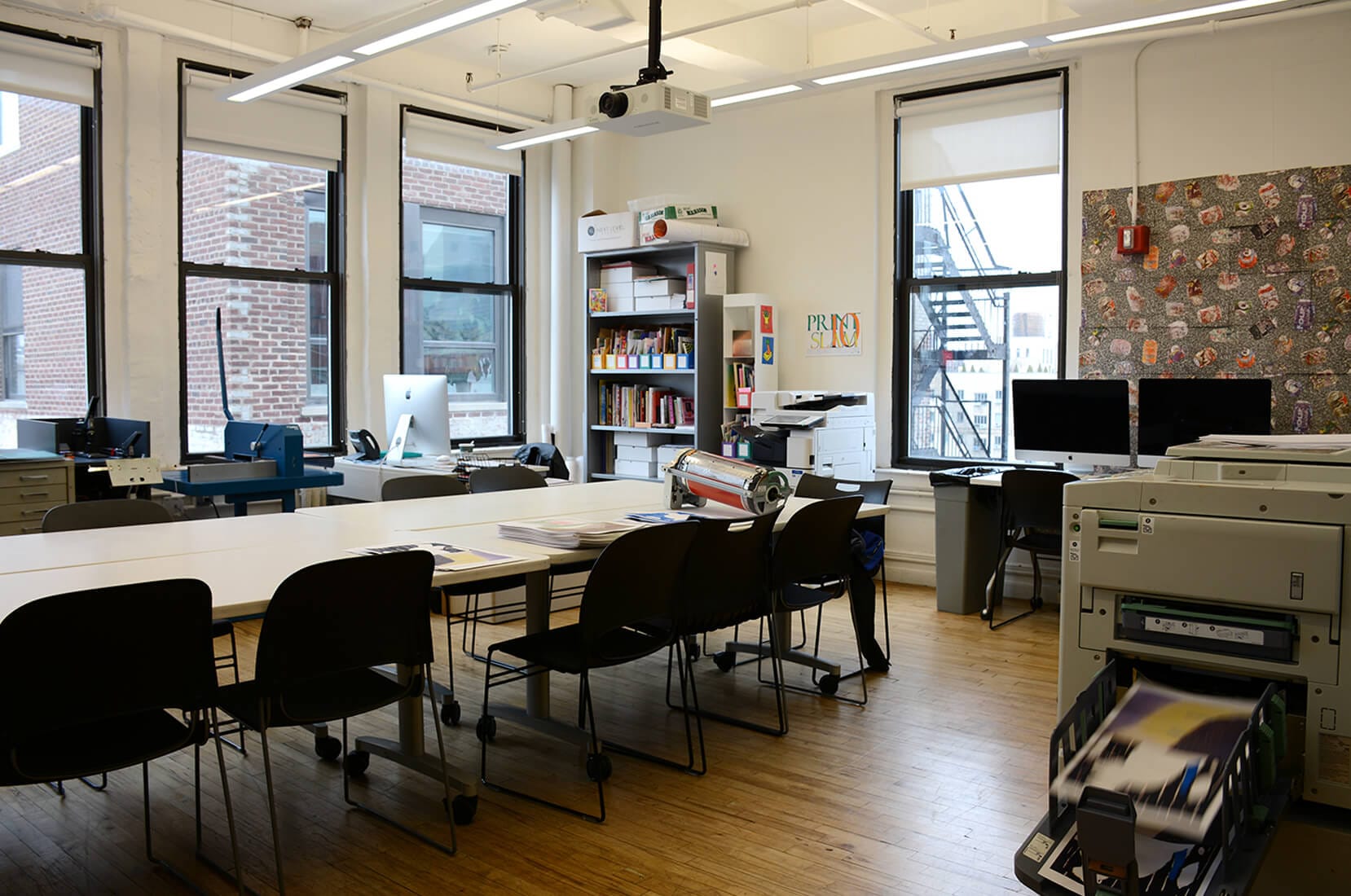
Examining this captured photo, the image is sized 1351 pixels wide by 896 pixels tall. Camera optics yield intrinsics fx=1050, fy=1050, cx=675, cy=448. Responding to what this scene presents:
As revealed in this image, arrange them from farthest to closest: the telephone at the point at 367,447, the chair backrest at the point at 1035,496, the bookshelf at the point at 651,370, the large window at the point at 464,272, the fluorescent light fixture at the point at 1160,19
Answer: the large window at the point at 464,272 < the bookshelf at the point at 651,370 < the telephone at the point at 367,447 < the chair backrest at the point at 1035,496 < the fluorescent light fixture at the point at 1160,19

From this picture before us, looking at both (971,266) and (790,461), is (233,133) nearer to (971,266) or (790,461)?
(790,461)

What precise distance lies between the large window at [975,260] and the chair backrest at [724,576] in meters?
3.10

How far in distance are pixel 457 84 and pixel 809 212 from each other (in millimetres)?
2600

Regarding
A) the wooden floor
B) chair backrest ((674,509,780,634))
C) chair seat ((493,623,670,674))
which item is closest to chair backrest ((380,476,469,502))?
the wooden floor

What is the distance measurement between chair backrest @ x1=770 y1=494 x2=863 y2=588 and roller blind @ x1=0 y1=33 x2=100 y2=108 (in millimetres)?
4553

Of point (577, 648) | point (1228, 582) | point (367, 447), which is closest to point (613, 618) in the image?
point (577, 648)

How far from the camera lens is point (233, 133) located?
616 centimetres

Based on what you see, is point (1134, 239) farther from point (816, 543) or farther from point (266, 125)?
point (266, 125)

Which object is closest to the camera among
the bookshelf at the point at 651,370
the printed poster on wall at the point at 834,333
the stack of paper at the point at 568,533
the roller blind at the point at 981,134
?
the stack of paper at the point at 568,533

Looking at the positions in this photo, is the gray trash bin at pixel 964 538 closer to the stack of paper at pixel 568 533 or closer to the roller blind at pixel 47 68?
the stack of paper at pixel 568 533

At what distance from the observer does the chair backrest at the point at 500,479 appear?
490 centimetres

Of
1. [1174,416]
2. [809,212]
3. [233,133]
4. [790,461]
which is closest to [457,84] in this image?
[233,133]

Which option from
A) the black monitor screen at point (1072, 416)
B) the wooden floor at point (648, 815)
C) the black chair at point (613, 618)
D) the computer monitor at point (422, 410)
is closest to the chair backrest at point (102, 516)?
the wooden floor at point (648, 815)

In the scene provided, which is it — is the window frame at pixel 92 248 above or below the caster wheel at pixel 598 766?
above
